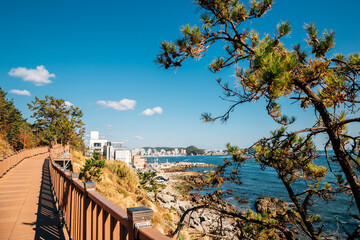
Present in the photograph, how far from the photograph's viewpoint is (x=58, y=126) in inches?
1148

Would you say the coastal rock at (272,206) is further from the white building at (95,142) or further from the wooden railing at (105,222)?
the white building at (95,142)

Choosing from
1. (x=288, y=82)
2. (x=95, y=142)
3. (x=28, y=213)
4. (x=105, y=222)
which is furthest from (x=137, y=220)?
(x=95, y=142)

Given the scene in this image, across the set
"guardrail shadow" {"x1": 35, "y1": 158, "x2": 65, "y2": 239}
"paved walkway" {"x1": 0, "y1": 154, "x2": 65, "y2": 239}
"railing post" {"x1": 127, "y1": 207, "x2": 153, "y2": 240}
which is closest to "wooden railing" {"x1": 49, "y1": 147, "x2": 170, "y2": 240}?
"railing post" {"x1": 127, "y1": 207, "x2": 153, "y2": 240}

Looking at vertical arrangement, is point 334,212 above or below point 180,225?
below

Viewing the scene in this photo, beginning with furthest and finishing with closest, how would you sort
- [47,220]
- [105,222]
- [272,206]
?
1. [272,206]
2. [47,220]
3. [105,222]

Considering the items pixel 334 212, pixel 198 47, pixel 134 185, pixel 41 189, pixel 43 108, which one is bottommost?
pixel 334 212

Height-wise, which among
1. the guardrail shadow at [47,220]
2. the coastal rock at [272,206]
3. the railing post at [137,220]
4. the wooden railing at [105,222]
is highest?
the railing post at [137,220]

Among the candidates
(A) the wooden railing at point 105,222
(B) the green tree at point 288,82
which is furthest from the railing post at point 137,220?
(B) the green tree at point 288,82

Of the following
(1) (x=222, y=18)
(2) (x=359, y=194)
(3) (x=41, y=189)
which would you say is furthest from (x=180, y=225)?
(3) (x=41, y=189)

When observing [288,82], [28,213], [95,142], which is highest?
[288,82]

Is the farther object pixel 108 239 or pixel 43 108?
pixel 43 108

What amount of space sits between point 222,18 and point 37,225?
5057 millimetres

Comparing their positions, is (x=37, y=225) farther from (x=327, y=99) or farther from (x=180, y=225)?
(x=327, y=99)

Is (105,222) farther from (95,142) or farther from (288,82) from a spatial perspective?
(95,142)
